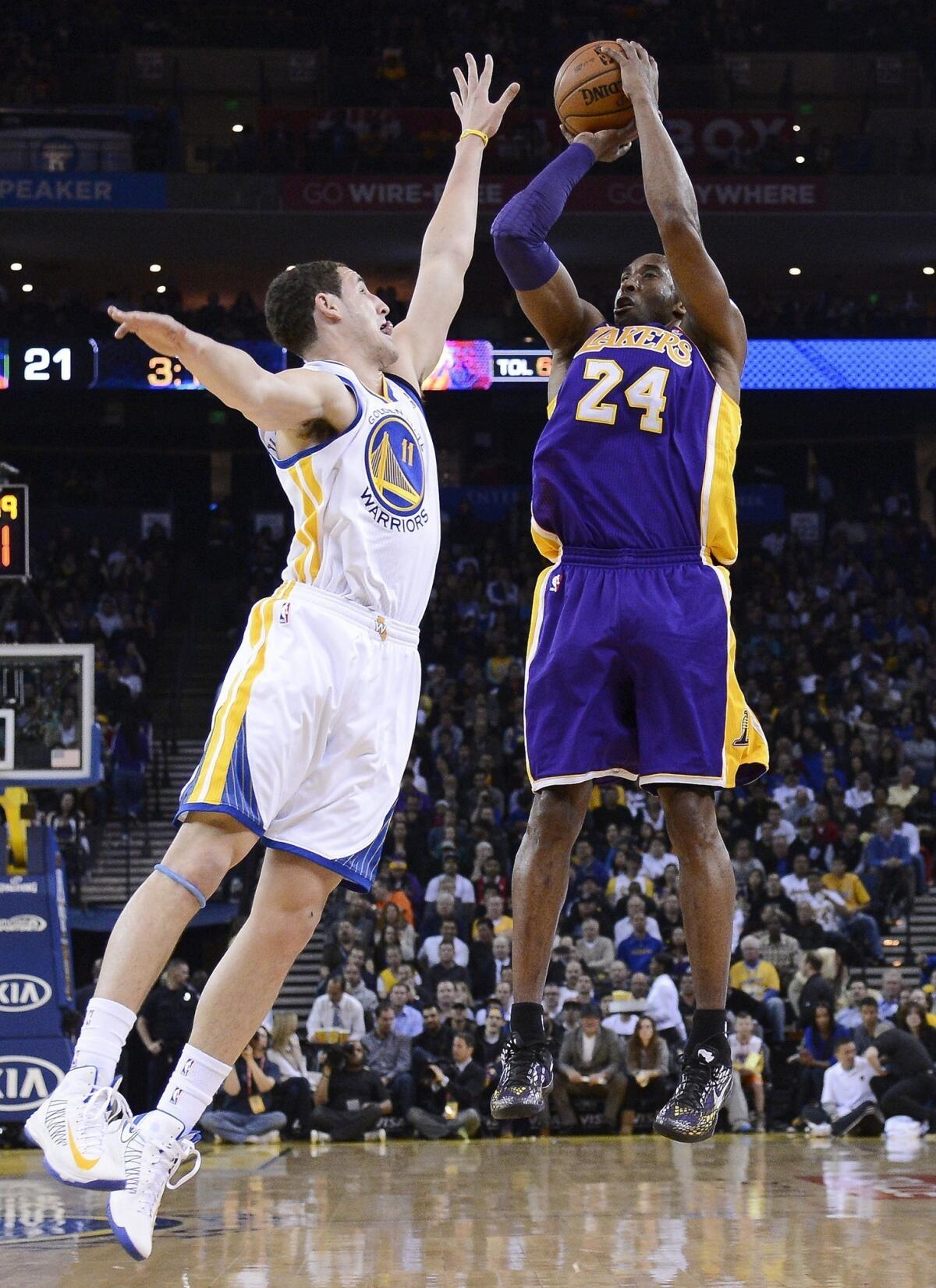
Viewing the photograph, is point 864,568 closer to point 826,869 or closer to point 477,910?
point 826,869

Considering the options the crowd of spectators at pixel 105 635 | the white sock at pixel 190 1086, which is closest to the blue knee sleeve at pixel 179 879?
the white sock at pixel 190 1086

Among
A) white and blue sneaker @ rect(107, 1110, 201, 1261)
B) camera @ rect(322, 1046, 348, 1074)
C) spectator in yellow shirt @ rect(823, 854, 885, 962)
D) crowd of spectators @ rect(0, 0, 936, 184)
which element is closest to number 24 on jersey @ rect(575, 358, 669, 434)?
white and blue sneaker @ rect(107, 1110, 201, 1261)

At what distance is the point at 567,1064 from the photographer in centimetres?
1406

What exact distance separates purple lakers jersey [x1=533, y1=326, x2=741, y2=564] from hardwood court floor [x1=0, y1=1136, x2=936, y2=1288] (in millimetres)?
2931

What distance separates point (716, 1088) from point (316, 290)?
9.30 ft

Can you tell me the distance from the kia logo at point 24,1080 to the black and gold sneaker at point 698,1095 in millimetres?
8542

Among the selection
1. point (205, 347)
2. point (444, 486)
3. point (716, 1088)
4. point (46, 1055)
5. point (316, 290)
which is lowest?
point (46, 1055)

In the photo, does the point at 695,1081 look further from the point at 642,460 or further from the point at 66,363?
the point at 66,363

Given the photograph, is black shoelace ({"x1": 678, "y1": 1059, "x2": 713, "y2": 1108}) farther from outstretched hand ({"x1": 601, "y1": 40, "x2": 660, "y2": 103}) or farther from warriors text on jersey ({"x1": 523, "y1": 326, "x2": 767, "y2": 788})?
outstretched hand ({"x1": 601, "y1": 40, "x2": 660, "y2": 103})

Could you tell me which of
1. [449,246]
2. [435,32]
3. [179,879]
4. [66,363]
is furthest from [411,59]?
[179,879]

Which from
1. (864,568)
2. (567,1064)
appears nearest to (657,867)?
(567,1064)

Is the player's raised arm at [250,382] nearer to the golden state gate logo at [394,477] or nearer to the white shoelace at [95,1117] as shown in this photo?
the golden state gate logo at [394,477]

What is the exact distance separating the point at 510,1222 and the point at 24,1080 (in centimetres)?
560

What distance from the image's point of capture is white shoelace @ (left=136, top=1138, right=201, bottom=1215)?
4.60m
